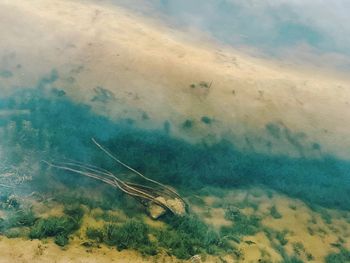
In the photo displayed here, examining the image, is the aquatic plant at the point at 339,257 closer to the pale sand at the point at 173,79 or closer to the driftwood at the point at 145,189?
the pale sand at the point at 173,79

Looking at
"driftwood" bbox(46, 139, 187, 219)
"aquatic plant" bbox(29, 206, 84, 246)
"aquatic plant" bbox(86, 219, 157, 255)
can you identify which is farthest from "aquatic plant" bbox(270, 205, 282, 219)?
"aquatic plant" bbox(29, 206, 84, 246)

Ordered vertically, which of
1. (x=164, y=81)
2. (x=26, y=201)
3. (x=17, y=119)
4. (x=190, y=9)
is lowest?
(x=26, y=201)

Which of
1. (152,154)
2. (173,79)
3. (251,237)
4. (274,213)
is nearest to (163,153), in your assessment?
(152,154)

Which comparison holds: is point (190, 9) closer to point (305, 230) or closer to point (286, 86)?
point (286, 86)

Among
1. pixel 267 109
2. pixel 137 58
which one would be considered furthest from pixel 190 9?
pixel 267 109

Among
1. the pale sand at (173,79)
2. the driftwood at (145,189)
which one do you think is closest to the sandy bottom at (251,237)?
the driftwood at (145,189)
